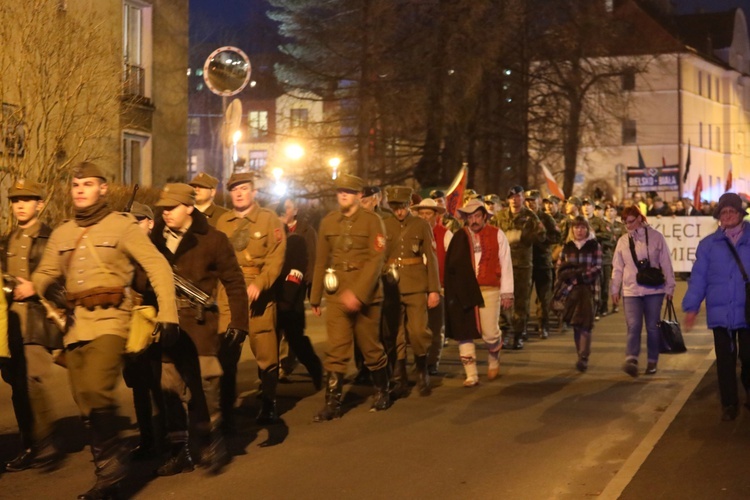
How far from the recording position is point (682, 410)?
10.2 metres

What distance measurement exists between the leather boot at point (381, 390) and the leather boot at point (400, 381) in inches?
27.3

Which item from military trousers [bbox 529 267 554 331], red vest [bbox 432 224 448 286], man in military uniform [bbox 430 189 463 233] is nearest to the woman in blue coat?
red vest [bbox 432 224 448 286]

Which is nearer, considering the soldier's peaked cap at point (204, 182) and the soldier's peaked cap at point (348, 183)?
the soldier's peaked cap at point (204, 182)

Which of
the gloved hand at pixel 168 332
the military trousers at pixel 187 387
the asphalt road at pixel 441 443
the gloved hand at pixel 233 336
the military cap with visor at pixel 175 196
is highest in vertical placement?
the military cap with visor at pixel 175 196

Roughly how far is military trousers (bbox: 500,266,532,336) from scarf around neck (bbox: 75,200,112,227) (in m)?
9.36

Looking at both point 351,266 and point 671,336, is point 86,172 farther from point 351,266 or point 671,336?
point 671,336

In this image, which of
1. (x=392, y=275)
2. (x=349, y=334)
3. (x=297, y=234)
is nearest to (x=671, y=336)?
(x=392, y=275)

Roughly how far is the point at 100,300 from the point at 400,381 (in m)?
5.21

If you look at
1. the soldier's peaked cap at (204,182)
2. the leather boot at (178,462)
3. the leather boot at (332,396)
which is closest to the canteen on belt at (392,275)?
the leather boot at (332,396)

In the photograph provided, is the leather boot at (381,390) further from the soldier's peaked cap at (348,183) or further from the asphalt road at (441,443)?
the soldier's peaked cap at (348,183)

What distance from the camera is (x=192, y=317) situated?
25.7ft

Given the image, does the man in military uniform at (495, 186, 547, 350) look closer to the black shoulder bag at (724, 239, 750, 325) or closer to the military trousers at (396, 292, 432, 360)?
the military trousers at (396, 292, 432, 360)

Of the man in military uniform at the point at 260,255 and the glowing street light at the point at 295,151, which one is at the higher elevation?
the glowing street light at the point at 295,151

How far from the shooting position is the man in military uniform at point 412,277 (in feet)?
37.4
